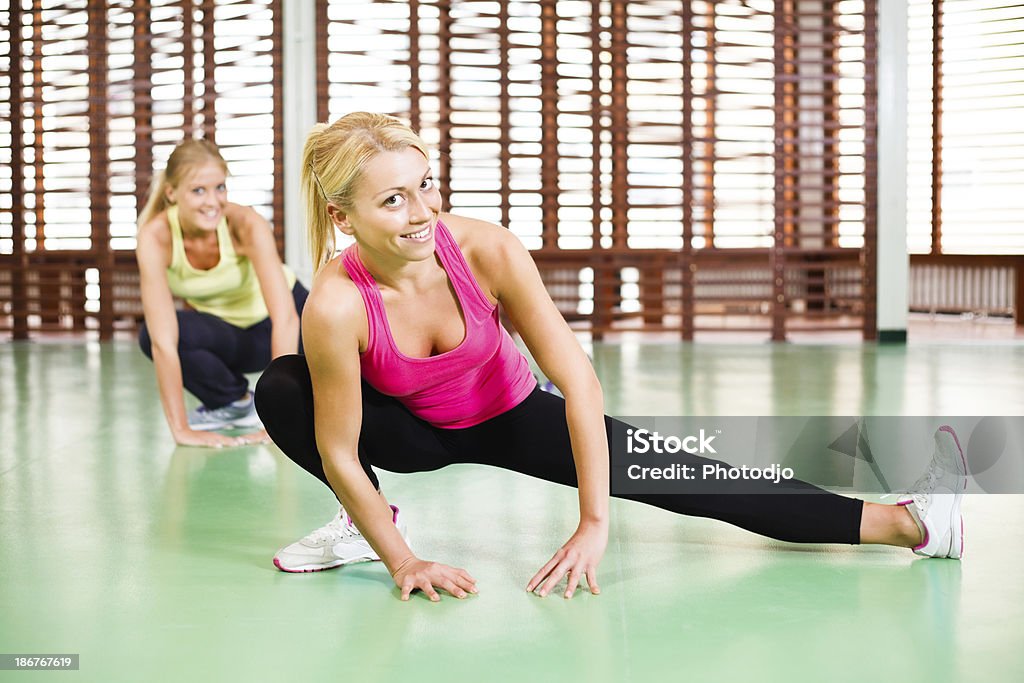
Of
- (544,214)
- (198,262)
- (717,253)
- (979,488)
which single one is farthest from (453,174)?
(979,488)

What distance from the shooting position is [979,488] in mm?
2805

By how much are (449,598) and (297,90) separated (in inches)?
202

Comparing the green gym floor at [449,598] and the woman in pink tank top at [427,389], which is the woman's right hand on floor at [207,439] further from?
the woman in pink tank top at [427,389]

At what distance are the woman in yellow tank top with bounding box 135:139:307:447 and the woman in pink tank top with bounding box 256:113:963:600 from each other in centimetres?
140

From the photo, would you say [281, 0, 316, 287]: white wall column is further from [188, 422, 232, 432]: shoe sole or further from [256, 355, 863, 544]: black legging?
[256, 355, 863, 544]: black legging

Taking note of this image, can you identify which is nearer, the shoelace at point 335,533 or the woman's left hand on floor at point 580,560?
the woman's left hand on floor at point 580,560

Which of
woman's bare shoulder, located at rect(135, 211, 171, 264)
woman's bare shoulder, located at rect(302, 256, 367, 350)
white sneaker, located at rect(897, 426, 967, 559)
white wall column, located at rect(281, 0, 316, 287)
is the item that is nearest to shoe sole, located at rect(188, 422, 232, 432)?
woman's bare shoulder, located at rect(135, 211, 171, 264)

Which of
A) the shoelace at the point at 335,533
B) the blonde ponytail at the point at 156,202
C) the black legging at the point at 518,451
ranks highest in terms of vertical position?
the blonde ponytail at the point at 156,202

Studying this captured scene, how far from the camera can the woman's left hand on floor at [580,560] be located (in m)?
2.02

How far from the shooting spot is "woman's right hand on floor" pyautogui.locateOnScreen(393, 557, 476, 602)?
1999mm

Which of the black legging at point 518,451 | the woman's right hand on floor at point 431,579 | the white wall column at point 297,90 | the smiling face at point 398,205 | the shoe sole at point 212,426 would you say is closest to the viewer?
the smiling face at point 398,205

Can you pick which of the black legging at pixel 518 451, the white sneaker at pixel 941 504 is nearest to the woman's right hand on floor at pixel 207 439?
the black legging at pixel 518 451

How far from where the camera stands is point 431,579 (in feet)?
6.61

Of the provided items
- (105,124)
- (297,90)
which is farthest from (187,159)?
(105,124)
